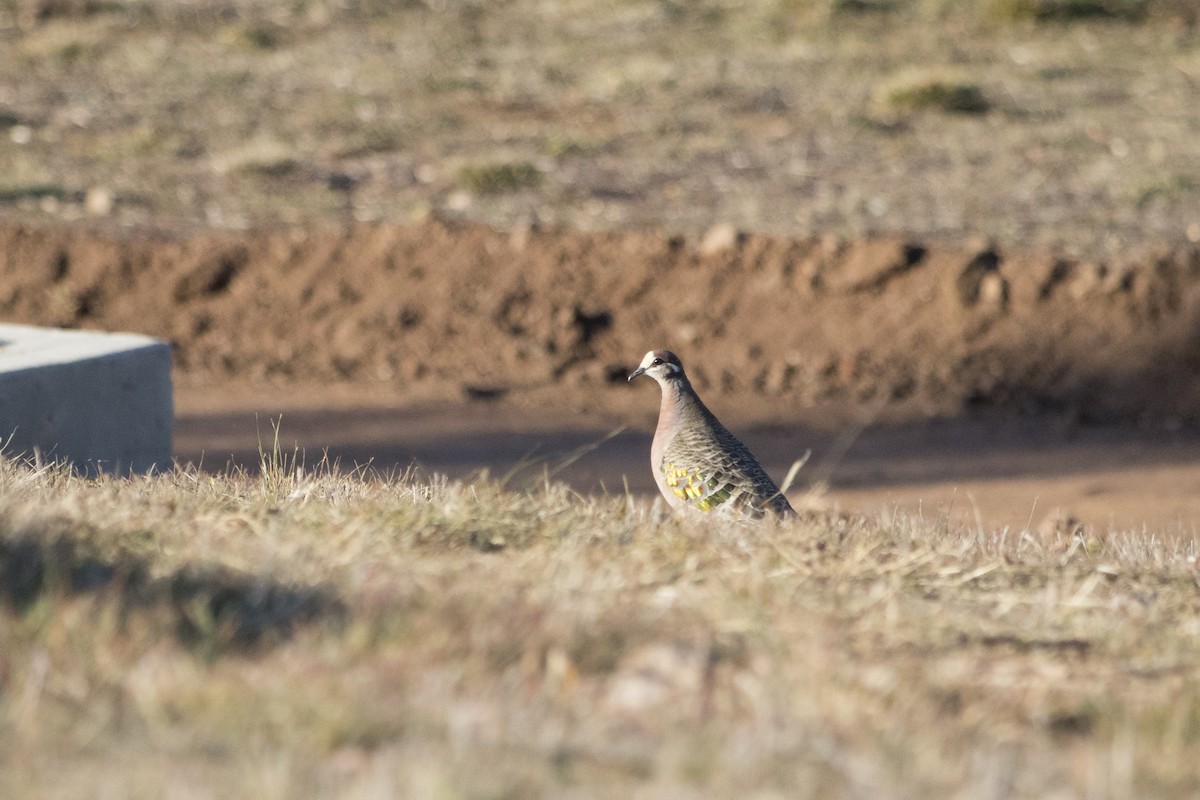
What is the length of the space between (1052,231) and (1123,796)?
41.3 feet

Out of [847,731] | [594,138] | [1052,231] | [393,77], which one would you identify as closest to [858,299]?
[1052,231]

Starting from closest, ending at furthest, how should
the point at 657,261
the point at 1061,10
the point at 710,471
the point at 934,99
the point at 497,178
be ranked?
1. the point at 710,471
2. the point at 657,261
3. the point at 497,178
4. the point at 934,99
5. the point at 1061,10

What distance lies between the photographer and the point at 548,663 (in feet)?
10.4

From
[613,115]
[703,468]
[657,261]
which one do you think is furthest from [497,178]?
[703,468]

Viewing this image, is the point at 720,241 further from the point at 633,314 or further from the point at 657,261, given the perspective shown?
the point at 633,314

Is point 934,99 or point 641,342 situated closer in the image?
point 641,342

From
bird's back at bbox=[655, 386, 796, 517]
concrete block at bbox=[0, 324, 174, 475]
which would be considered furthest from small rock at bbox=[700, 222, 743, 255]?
bird's back at bbox=[655, 386, 796, 517]

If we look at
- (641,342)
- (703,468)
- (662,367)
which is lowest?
(641,342)

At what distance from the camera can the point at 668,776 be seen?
102 inches

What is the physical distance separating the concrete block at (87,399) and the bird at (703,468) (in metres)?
2.11

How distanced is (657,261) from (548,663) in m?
11.3

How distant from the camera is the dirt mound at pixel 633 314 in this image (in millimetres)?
12844

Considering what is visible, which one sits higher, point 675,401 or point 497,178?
point 497,178

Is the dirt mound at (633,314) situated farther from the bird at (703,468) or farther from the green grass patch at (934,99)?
the bird at (703,468)
